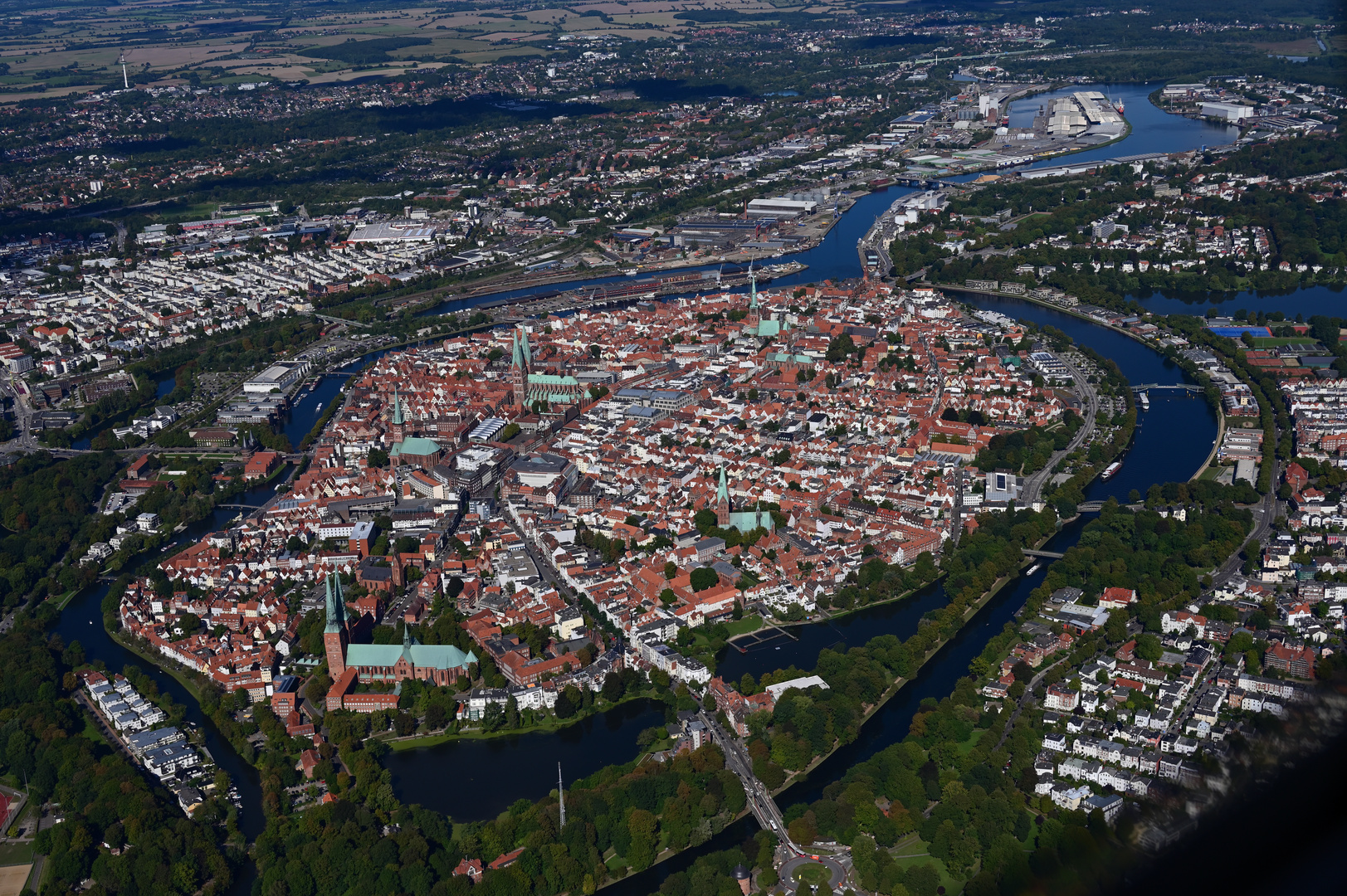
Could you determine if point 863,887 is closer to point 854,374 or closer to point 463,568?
point 463,568

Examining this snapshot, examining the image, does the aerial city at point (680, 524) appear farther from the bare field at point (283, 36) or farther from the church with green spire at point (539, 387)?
the bare field at point (283, 36)

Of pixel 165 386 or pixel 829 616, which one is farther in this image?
pixel 165 386

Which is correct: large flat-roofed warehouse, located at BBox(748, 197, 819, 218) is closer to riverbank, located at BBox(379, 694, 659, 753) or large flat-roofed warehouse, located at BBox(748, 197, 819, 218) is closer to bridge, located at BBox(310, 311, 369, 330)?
bridge, located at BBox(310, 311, 369, 330)

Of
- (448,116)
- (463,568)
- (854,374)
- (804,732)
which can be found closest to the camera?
(804,732)

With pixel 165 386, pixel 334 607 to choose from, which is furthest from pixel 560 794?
pixel 165 386

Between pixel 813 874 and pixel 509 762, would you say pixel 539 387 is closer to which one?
pixel 509 762

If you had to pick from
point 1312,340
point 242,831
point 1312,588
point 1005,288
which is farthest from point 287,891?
point 1005,288
